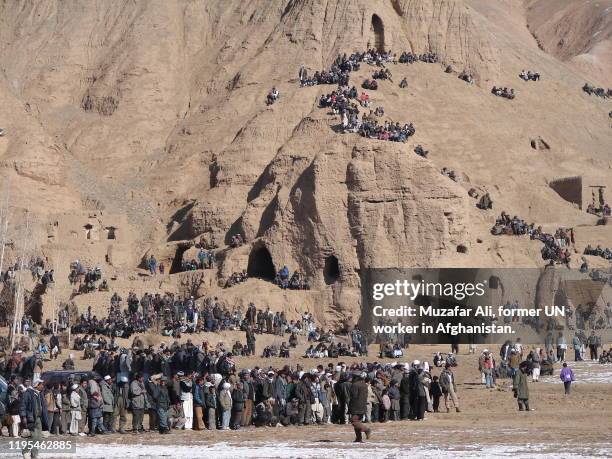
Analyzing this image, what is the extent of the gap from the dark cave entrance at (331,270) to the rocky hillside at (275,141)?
3.2 inches

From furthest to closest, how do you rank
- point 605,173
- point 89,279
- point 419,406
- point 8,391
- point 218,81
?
point 218,81 → point 605,173 → point 89,279 → point 419,406 → point 8,391

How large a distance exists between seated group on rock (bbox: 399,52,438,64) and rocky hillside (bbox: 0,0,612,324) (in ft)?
1.57

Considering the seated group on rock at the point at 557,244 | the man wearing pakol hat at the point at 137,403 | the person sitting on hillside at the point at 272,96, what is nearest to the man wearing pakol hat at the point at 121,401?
the man wearing pakol hat at the point at 137,403

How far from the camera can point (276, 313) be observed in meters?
50.9

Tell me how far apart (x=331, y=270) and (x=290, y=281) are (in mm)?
1797

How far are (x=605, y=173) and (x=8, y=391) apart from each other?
48592 millimetres

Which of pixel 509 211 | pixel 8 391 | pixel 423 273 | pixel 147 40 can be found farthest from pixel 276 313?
A: pixel 147 40

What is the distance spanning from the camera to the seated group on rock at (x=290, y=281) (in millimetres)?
53344

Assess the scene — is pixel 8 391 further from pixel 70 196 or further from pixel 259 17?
pixel 259 17

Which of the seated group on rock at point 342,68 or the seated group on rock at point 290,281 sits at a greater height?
the seated group on rock at point 342,68

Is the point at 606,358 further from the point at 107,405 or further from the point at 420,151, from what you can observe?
the point at 420,151

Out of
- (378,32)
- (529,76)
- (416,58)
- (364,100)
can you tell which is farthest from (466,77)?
(364,100)

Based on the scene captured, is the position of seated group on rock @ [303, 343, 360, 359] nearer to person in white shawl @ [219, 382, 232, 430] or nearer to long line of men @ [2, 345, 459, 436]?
long line of men @ [2, 345, 459, 436]

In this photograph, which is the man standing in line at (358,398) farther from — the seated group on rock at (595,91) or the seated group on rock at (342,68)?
the seated group on rock at (595,91)
